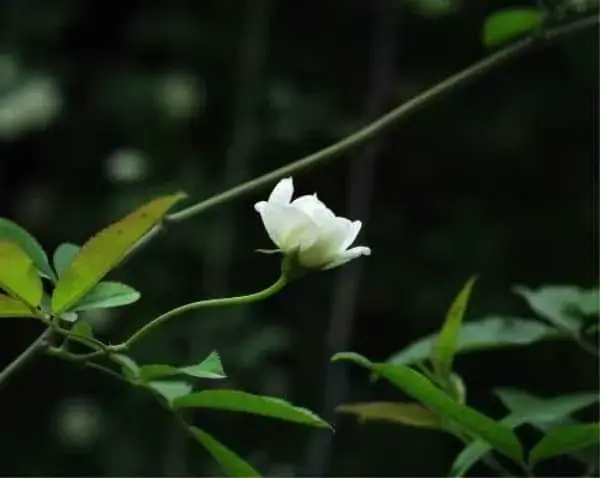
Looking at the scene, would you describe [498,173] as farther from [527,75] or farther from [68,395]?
[68,395]

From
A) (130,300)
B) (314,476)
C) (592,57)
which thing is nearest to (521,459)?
(130,300)

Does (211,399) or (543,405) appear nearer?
(211,399)

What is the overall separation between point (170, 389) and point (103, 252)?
9 cm

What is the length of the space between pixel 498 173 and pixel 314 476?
77 centimetres

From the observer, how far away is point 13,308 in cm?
40

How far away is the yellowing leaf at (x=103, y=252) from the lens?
41cm

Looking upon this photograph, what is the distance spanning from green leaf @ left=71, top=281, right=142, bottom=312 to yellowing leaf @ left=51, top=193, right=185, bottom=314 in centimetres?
1

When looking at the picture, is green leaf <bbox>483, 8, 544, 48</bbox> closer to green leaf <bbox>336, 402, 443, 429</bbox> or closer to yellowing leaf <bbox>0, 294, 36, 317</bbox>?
green leaf <bbox>336, 402, 443, 429</bbox>

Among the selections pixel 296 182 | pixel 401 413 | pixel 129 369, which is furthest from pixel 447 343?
pixel 296 182

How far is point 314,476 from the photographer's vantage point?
4.25 feet

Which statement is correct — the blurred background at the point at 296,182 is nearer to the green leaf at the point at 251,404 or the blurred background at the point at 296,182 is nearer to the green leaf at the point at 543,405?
the green leaf at the point at 543,405

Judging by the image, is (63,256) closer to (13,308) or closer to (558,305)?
(13,308)

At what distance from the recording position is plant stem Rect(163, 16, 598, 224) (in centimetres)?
50

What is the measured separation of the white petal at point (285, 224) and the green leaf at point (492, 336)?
142mm
